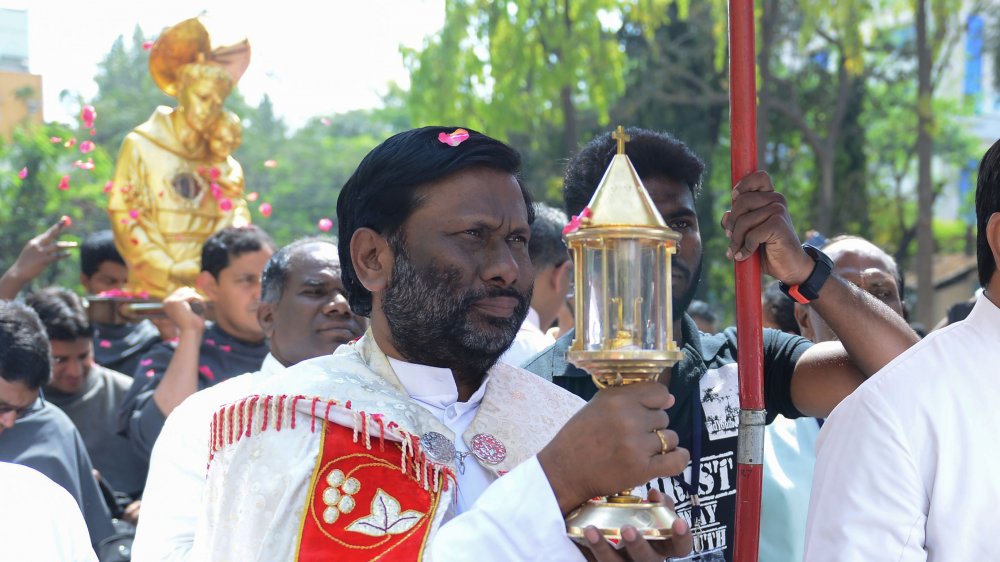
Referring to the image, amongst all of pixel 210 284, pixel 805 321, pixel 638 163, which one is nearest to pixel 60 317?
pixel 210 284

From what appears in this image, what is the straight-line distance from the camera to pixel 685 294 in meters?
3.30

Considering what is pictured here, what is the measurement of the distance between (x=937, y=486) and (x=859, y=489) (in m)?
0.14

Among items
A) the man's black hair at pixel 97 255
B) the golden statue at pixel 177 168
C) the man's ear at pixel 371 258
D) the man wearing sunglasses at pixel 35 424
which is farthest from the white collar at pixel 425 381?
the man's black hair at pixel 97 255

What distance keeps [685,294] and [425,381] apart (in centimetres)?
105

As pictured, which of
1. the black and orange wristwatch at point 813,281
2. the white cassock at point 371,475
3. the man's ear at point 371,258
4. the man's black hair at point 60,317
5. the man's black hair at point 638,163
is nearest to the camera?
the white cassock at point 371,475

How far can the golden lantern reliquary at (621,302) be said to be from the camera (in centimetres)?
195

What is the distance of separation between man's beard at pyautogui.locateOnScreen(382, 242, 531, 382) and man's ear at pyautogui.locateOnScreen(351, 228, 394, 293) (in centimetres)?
3

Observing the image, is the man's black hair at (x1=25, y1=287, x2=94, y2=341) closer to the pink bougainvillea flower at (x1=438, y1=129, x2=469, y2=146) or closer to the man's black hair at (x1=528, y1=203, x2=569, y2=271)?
the man's black hair at (x1=528, y1=203, x2=569, y2=271)

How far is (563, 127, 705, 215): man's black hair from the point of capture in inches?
138

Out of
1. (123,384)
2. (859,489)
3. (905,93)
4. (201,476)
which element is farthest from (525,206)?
(905,93)

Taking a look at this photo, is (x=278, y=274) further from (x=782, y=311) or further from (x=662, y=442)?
(x=662, y=442)

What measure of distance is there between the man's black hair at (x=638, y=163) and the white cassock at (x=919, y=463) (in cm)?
125

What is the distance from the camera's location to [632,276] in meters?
A: 2.01

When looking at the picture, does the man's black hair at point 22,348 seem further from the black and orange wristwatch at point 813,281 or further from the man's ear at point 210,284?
the black and orange wristwatch at point 813,281
